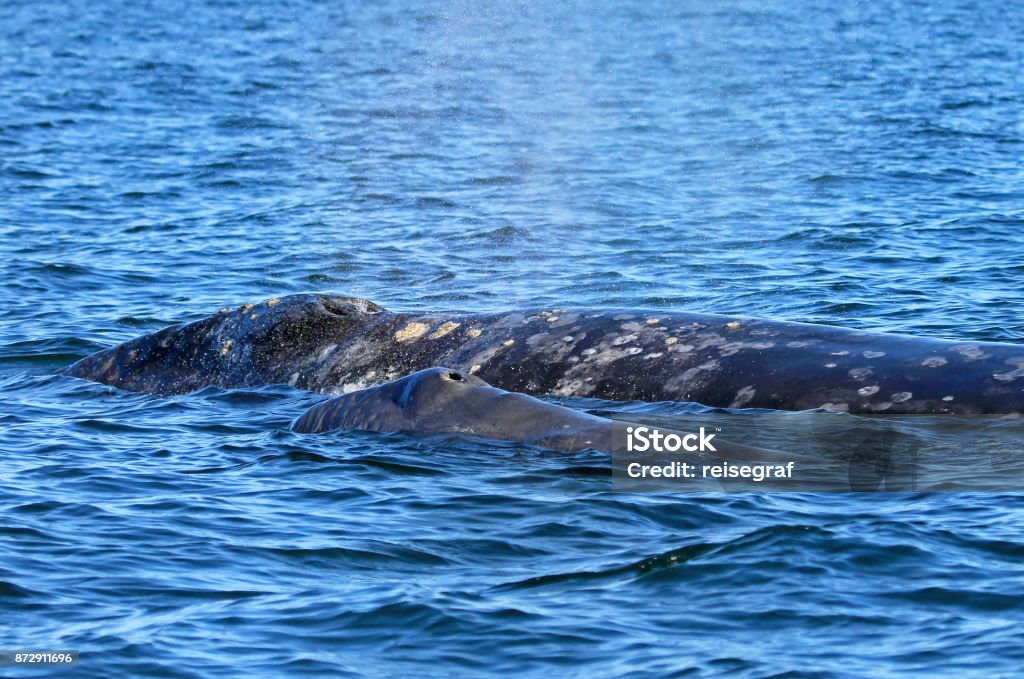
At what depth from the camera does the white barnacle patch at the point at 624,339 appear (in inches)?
510

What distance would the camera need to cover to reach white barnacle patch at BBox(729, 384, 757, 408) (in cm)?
1188

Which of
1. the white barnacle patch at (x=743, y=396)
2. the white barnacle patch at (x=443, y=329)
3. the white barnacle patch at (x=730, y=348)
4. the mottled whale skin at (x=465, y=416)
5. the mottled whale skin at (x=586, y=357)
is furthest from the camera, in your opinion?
the white barnacle patch at (x=443, y=329)

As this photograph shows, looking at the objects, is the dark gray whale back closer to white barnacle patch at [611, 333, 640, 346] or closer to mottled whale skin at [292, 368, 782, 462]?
mottled whale skin at [292, 368, 782, 462]

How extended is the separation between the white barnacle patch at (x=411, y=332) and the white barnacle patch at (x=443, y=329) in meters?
0.10

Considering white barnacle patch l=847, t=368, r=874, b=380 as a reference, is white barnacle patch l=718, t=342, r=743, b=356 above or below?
above

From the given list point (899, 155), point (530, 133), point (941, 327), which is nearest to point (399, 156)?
point (530, 133)

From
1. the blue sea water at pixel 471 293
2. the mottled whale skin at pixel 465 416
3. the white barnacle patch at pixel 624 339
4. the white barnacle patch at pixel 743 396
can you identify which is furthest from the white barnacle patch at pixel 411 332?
the white barnacle patch at pixel 743 396

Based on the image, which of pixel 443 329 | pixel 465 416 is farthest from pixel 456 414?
pixel 443 329

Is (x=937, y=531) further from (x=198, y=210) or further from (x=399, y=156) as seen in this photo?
(x=399, y=156)

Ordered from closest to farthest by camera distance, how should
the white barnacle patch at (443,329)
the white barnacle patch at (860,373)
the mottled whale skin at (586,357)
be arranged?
1. the mottled whale skin at (586,357)
2. the white barnacle patch at (860,373)
3. the white barnacle patch at (443,329)

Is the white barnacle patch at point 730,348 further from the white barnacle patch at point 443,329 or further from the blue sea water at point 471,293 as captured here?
→ the white barnacle patch at point 443,329

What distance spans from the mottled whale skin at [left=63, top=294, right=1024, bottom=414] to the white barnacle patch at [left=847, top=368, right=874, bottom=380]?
11 millimetres

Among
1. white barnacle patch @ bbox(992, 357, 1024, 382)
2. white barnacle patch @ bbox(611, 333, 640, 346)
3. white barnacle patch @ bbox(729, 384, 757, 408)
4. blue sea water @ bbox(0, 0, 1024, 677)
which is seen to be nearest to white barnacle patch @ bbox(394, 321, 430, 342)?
blue sea water @ bbox(0, 0, 1024, 677)

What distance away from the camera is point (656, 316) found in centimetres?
1320
